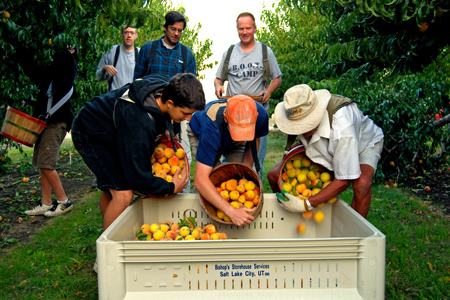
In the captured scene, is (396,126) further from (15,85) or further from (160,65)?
(15,85)

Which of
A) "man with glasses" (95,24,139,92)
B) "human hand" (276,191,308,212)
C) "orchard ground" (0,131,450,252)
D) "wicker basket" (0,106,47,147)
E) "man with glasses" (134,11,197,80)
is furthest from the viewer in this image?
"man with glasses" (95,24,139,92)

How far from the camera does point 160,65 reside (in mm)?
4777

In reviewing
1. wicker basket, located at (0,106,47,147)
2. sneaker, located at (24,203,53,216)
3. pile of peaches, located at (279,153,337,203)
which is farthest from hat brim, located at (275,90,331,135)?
sneaker, located at (24,203,53,216)

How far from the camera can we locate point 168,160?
3.29 meters

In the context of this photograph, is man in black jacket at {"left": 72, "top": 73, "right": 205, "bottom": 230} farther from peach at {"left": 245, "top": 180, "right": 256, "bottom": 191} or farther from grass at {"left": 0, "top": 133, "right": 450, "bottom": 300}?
grass at {"left": 0, "top": 133, "right": 450, "bottom": 300}

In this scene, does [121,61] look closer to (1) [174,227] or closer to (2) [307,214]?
(1) [174,227]

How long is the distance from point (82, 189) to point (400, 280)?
15.1 ft

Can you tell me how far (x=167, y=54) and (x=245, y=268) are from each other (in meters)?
3.27

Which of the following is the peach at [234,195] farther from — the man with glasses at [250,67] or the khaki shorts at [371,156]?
the man with glasses at [250,67]

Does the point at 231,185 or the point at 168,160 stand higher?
the point at 168,160

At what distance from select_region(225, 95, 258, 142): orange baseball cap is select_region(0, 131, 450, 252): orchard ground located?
266 cm

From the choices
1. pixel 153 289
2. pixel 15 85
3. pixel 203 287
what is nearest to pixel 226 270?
pixel 203 287

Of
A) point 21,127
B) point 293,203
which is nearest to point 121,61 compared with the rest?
point 21,127

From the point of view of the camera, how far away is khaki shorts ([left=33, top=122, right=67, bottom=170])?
4.73 meters
